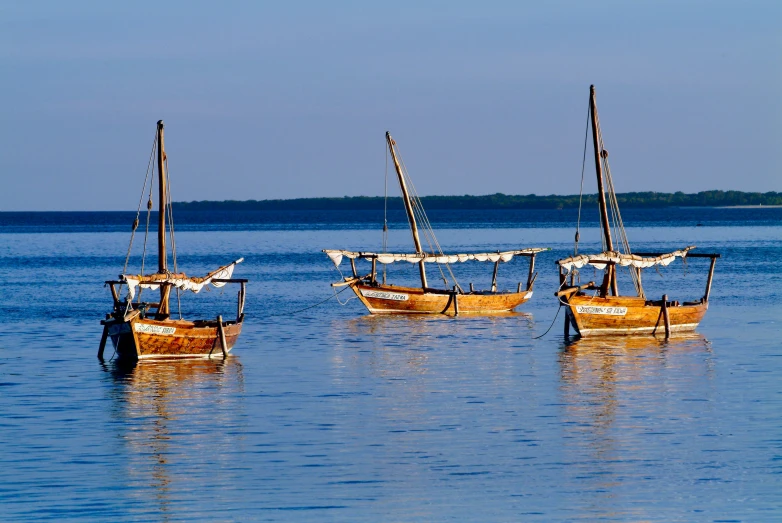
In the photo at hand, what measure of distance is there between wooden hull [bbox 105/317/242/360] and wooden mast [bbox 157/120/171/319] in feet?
2.77

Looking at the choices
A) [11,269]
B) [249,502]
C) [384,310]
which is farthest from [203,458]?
Answer: [11,269]

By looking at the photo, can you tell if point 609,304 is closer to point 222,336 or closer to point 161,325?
point 222,336

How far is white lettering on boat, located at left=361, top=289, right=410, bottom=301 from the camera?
193 feet

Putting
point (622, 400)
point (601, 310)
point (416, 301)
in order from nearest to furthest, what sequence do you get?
point (622, 400) < point (601, 310) < point (416, 301)

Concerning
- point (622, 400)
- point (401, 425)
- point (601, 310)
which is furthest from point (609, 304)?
point (401, 425)

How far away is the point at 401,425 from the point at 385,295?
99.0ft

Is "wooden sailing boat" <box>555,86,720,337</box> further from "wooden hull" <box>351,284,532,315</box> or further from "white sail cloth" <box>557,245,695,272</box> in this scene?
"wooden hull" <box>351,284,532,315</box>

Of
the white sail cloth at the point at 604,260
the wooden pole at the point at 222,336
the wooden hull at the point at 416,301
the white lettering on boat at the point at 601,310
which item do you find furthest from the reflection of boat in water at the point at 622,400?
the wooden hull at the point at 416,301

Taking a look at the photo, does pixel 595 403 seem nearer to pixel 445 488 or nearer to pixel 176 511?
pixel 445 488

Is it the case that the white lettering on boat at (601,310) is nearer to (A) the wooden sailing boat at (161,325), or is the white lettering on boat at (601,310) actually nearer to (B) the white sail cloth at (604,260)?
(B) the white sail cloth at (604,260)

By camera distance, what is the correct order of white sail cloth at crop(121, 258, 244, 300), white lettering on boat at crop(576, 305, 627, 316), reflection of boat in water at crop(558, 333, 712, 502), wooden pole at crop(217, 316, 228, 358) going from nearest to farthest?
reflection of boat in water at crop(558, 333, 712, 502), white sail cloth at crop(121, 258, 244, 300), wooden pole at crop(217, 316, 228, 358), white lettering on boat at crop(576, 305, 627, 316)

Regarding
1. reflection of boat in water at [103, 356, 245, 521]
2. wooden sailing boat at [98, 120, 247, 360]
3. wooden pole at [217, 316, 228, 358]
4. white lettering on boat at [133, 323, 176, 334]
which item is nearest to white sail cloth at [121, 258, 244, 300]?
wooden sailing boat at [98, 120, 247, 360]

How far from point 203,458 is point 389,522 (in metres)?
6.26

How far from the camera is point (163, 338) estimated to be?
39719 millimetres
